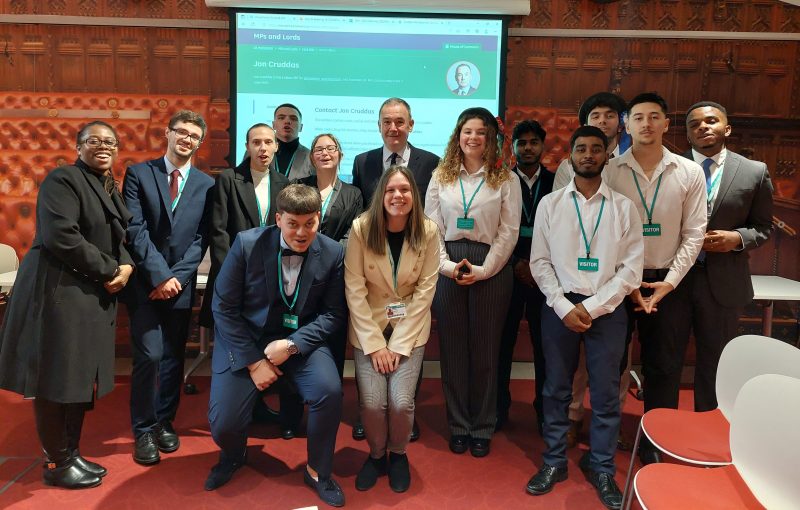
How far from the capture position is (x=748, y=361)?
2.04 meters

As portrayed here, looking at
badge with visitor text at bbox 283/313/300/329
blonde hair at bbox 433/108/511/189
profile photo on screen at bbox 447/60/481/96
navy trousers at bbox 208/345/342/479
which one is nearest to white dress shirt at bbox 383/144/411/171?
blonde hair at bbox 433/108/511/189

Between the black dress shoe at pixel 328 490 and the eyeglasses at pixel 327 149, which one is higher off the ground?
the eyeglasses at pixel 327 149

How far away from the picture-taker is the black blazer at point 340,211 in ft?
9.52

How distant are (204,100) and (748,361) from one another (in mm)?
4089

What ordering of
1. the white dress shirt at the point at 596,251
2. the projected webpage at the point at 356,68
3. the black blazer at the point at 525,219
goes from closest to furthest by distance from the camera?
1. the white dress shirt at the point at 596,251
2. the black blazer at the point at 525,219
3. the projected webpage at the point at 356,68

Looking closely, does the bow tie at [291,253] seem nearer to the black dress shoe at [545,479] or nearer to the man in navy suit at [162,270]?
the man in navy suit at [162,270]

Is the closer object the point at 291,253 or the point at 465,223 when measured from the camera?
the point at 291,253

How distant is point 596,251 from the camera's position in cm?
245

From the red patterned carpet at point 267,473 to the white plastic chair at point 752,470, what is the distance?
759mm

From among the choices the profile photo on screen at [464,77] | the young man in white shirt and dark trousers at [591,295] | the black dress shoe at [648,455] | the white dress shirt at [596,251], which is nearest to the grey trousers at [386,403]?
the young man in white shirt and dark trousers at [591,295]

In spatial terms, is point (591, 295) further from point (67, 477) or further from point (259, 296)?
point (67, 477)

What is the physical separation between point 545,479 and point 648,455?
2.20ft

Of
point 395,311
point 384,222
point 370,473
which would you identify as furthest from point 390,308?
point 370,473

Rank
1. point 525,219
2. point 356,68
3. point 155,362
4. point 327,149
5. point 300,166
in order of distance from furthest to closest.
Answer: point 356,68
point 300,166
point 525,219
point 327,149
point 155,362
